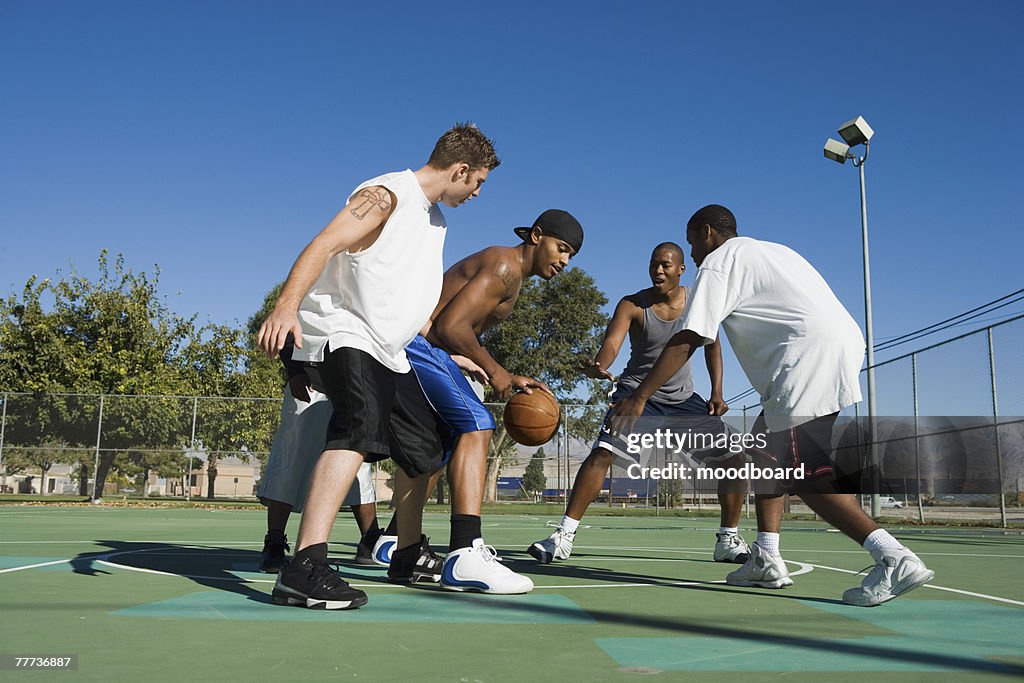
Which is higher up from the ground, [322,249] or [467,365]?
[322,249]

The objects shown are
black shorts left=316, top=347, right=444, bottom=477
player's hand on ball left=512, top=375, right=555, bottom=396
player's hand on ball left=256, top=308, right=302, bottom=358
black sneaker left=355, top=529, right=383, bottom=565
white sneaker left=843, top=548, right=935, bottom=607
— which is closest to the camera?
player's hand on ball left=256, top=308, right=302, bottom=358

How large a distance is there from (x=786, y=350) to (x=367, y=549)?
111 inches

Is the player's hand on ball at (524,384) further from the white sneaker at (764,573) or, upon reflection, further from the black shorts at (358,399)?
the white sneaker at (764,573)

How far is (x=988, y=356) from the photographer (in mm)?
13086

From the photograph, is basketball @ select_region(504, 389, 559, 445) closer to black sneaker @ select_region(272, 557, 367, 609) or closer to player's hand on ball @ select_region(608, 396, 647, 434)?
player's hand on ball @ select_region(608, 396, 647, 434)

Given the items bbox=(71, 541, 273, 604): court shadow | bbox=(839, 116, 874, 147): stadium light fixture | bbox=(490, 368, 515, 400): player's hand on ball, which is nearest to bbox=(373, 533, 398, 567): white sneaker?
bbox=(71, 541, 273, 604): court shadow

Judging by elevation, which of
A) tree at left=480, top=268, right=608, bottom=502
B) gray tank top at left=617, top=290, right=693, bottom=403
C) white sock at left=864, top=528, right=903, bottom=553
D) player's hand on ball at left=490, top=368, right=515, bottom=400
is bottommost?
white sock at left=864, top=528, right=903, bottom=553

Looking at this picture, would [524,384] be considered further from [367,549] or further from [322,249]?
[367,549]

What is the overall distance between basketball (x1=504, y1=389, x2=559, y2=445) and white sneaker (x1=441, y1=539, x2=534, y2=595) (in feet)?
4.19

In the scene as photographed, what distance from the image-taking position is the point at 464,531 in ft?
12.6

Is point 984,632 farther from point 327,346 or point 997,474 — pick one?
point 997,474

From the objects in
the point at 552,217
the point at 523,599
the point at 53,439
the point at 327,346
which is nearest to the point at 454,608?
the point at 523,599

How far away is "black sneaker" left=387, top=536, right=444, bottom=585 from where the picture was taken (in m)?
4.09

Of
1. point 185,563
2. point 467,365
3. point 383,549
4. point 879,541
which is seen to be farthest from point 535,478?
point 879,541
